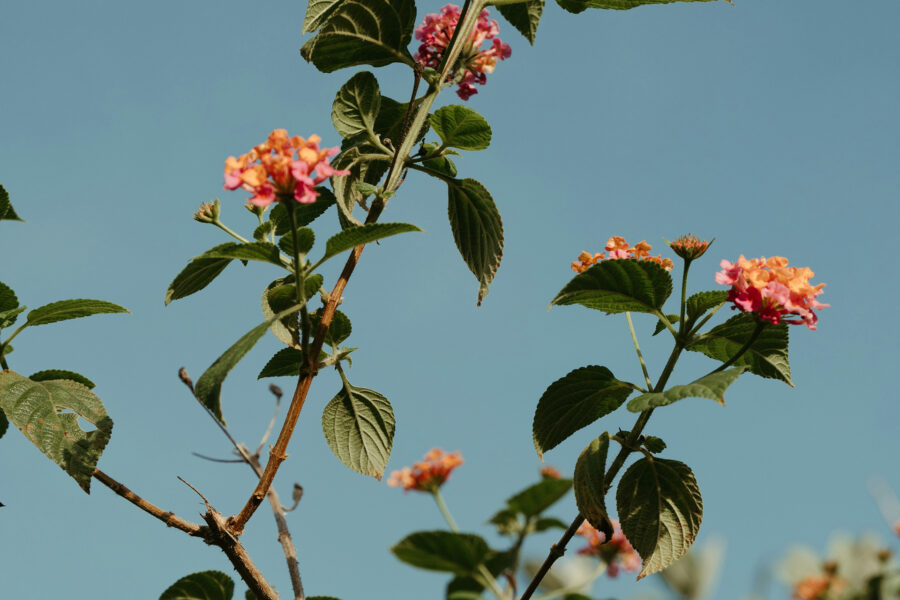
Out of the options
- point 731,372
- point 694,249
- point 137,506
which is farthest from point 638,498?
point 137,506

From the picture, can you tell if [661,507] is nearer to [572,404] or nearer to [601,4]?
[572,404]

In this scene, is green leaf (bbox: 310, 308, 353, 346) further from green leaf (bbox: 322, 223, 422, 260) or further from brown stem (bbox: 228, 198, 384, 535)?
green leaf (bbox: 322, 223, 422, 260)

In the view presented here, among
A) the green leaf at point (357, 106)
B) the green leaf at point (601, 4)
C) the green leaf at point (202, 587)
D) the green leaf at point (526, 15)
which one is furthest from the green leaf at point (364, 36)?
the green leaf at point (202, 587)

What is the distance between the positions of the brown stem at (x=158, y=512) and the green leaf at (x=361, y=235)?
0.50 metres

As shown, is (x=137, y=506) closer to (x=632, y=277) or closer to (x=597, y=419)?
(x=597, y=419)

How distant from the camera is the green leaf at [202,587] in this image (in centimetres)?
154

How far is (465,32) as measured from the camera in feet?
5.75

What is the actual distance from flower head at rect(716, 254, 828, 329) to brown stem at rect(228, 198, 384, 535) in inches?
28.9

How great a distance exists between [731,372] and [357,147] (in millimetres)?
915

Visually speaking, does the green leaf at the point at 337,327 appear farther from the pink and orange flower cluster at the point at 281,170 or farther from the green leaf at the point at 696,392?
the green leaf at the point at 696,392

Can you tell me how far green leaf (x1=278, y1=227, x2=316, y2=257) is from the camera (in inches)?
55.8

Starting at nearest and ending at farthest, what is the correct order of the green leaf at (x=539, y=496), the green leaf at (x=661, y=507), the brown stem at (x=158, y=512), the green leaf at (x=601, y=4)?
the green leaf at (x=539, y=496)
the brown stem at (x=158, y=512)
the green leaf at (x=661, y=507)
the green leaf at (x=601, y=4)

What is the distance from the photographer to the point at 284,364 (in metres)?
1.67

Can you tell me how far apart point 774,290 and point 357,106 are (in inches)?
36.4
